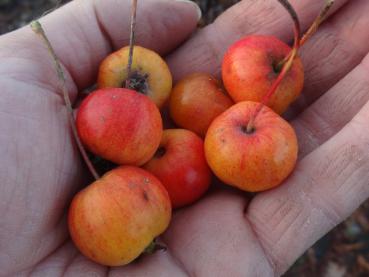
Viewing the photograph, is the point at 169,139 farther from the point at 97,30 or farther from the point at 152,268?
the point at 97,30

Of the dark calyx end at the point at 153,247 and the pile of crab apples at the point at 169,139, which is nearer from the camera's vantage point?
the pile of crab apples at the point at 169,139

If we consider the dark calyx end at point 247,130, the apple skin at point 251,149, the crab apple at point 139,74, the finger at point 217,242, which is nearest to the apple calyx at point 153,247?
the finger at point 217,242

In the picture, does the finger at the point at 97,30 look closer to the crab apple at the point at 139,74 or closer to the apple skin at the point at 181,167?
the crab apple at the point at 139,74

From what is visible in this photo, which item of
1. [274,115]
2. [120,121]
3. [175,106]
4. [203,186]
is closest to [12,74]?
[120,121]

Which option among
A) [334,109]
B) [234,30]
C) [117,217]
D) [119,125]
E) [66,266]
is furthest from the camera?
[234,30]

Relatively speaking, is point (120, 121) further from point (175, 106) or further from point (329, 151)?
point (329, 151)

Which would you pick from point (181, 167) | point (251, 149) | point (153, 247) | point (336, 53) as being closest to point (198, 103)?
point (181, 167)

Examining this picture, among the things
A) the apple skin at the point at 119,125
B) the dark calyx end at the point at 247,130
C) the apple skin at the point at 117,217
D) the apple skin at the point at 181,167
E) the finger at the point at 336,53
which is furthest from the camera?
the finger at the point at 336,53
